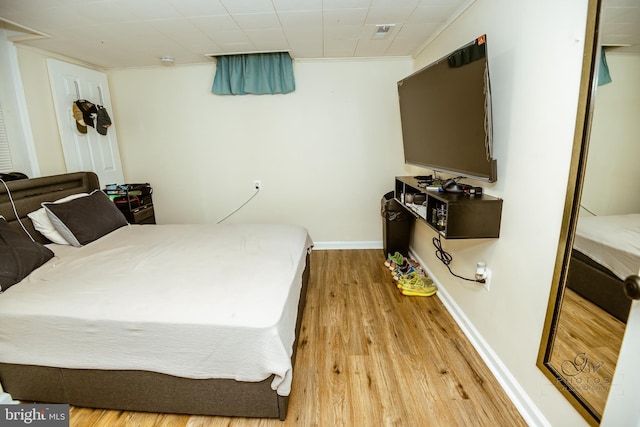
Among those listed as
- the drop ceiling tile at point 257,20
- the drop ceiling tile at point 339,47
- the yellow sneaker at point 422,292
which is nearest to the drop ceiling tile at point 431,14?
the drop ceiling tile at point 339,47

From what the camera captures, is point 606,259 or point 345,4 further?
point 345,4

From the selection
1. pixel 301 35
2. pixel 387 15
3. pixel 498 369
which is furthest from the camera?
pixel 301 35

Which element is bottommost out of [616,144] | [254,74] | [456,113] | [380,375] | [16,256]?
[380,375]

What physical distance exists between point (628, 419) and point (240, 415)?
153cm

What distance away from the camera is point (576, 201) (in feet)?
3.95

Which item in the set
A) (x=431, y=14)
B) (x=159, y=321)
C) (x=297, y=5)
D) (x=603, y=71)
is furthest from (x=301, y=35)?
(x=159, y=321)

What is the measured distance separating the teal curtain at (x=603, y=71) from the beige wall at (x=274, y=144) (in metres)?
2.59

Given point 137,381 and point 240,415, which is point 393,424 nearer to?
point 240,415

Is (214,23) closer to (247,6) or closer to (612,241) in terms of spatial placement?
(247,6)

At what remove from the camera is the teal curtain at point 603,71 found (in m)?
1.06

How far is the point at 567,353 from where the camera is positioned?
128cm

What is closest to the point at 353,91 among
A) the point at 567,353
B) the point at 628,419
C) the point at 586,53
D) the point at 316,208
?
the point at 316,208

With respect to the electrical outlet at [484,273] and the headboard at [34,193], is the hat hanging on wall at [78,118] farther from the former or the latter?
the electrical outlet at [484,273]

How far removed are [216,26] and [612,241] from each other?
285cm
